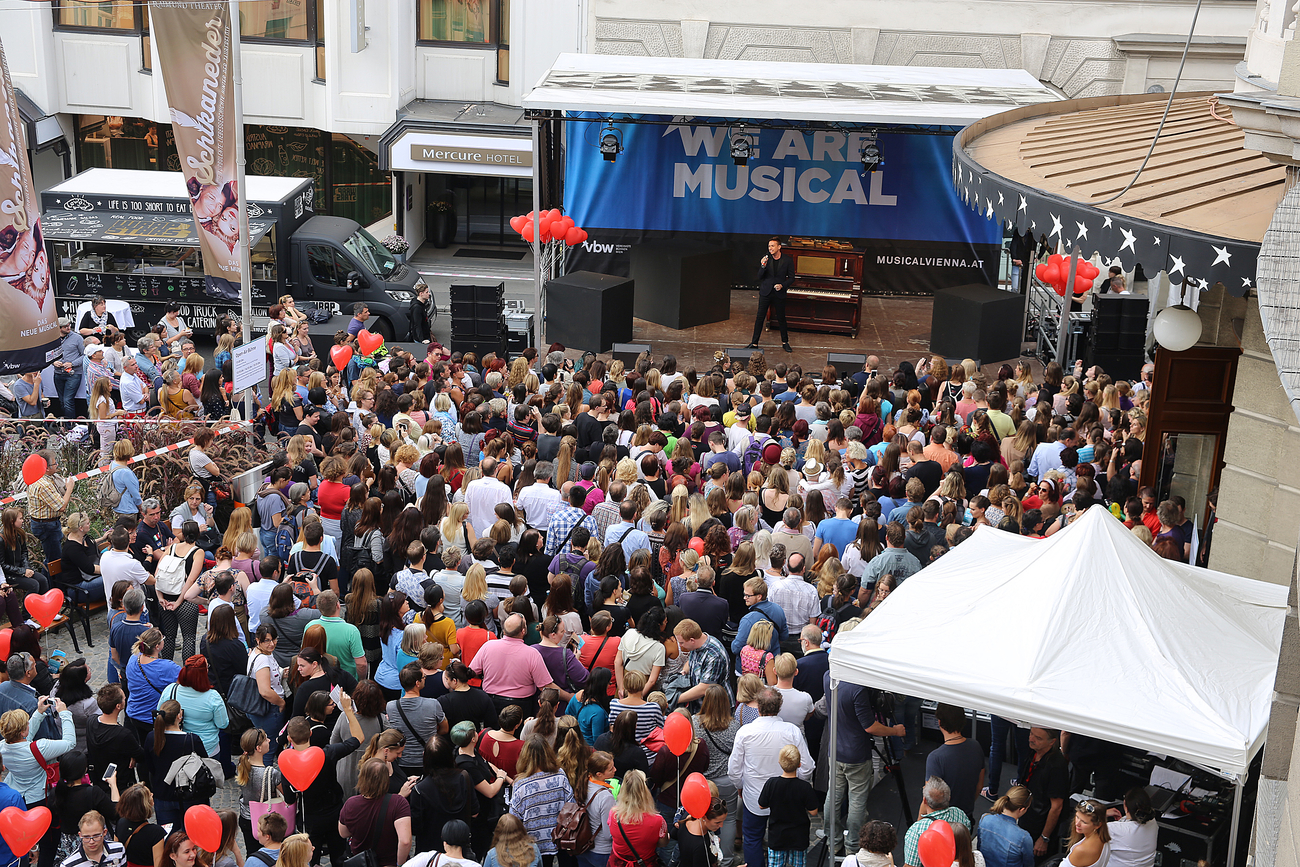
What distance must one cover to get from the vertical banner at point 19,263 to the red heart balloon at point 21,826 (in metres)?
8.06

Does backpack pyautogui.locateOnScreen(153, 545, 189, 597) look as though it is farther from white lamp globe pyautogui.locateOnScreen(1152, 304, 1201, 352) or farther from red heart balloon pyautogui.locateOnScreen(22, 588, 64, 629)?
white lamp globe pyautogui.locateOnScreen(1152, 304, 1201, 352)

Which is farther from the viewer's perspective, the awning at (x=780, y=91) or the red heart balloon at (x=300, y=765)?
the awning at (x=780, y=91)

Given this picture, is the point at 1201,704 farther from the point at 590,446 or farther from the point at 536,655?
the point at 590,446

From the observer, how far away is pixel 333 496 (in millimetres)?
10062

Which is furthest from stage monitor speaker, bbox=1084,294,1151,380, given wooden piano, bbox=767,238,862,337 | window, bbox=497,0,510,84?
window, bbox=497,0,510,84

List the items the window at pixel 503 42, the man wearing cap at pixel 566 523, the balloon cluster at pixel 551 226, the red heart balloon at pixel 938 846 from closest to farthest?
the red heart balloon at pixel 938 846 → the man wearing cap at pixel 566 523 → the balloon cluster at pixel 551 226 → the window at pixel 503 42

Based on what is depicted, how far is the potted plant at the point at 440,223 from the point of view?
29.9 m

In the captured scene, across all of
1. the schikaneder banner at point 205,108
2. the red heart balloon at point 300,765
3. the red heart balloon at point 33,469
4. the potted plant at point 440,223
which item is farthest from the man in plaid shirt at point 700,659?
the potted plant at point 440,223

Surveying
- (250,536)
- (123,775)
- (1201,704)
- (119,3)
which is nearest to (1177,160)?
(1201,704)

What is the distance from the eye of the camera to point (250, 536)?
29.0ft

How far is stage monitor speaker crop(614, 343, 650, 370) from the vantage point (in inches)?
699

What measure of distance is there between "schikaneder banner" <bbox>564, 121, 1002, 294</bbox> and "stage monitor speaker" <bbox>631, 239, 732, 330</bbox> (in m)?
0.34

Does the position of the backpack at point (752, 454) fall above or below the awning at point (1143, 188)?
below

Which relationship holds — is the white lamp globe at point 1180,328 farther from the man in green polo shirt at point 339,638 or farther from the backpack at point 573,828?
the man in green polo shirt at point 339,638
